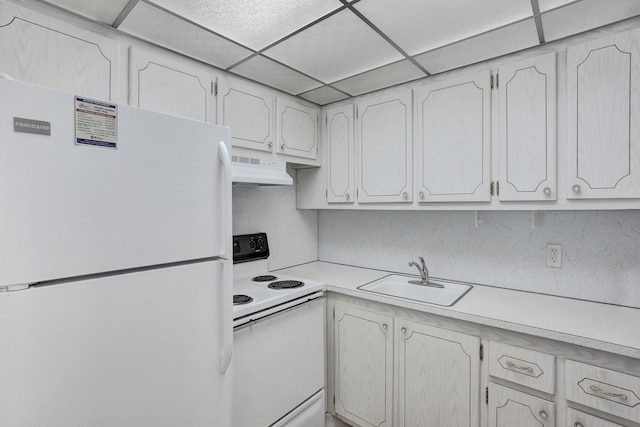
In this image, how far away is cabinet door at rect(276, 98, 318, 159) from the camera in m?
2.11

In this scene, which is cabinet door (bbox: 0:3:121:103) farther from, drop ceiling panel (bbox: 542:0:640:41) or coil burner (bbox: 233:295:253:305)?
drop ceiling panel (bbox: 542:0:640:41)

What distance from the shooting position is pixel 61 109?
796 mm

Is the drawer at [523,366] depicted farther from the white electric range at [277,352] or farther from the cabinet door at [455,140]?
the white electric range at [277,352]

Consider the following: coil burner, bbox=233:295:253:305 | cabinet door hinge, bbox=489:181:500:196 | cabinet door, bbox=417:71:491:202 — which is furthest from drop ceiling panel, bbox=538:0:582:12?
coil burner, bbox=233:295:253:305

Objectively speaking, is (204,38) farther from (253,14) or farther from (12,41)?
(12,41)

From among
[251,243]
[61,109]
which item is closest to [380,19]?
[61,109]

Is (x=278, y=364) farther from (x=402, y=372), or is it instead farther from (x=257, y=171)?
(x=257, y=171)

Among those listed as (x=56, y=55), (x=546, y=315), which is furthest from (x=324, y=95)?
(x=546, y=315)

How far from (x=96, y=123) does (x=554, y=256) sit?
2160 millimetres

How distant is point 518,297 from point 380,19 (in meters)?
1.59

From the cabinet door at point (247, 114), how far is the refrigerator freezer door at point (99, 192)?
70cm

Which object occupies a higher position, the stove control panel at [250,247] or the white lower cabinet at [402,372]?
the stove control panel at [250,247]

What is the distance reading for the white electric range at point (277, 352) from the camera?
1454 mm

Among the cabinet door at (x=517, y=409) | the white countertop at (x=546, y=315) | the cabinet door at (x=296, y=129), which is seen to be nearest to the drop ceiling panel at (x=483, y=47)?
the cabinet door at (x=296, y=129)
